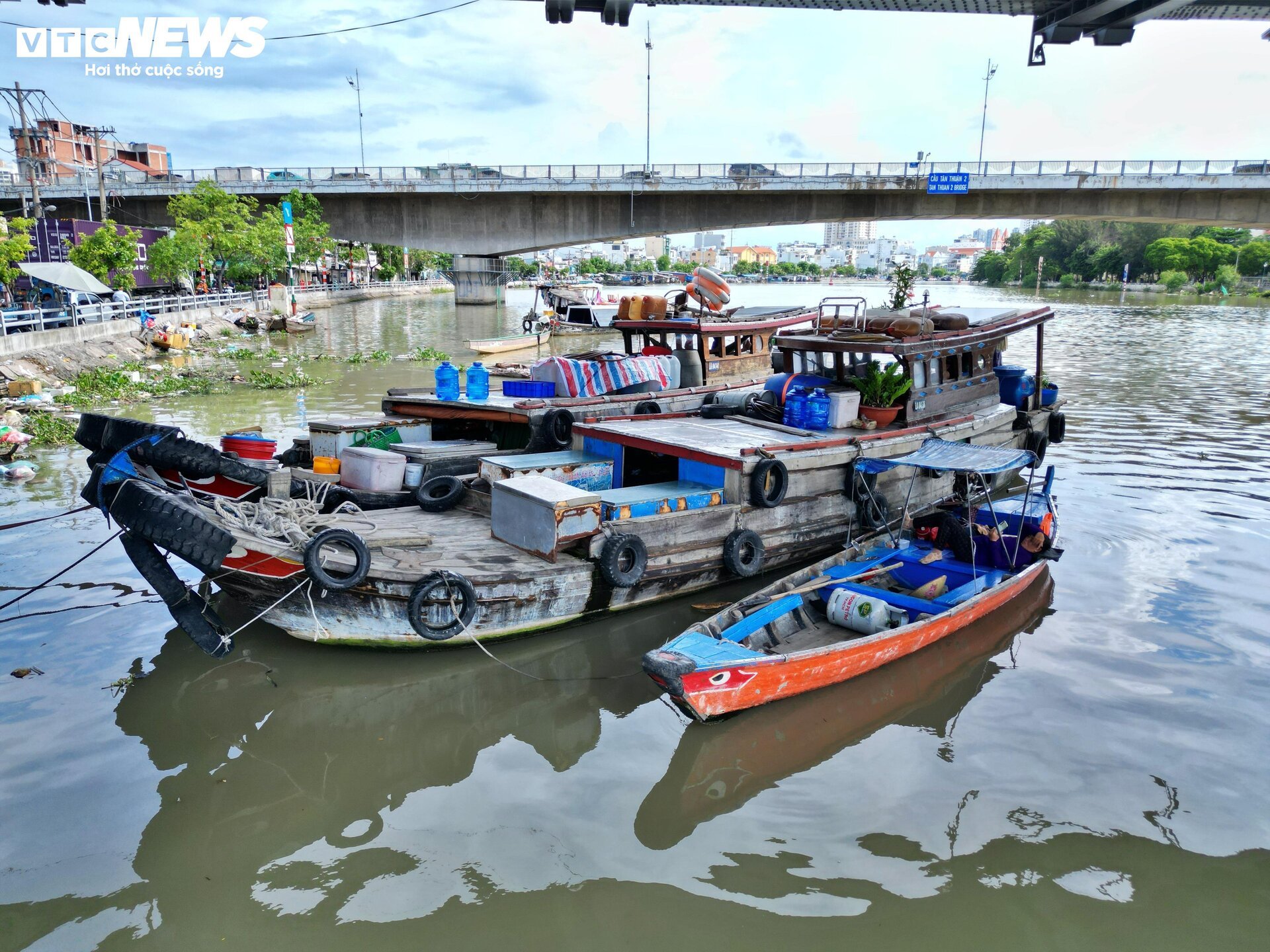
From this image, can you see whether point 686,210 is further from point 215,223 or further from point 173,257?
point 173,257

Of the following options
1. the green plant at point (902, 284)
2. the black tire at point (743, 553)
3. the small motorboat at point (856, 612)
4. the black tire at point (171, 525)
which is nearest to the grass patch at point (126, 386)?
the black tire at point (171, 525)

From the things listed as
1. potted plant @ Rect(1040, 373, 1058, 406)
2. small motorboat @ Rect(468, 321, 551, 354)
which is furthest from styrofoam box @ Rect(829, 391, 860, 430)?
small motorboat @ Rect(468, 321, 551, 354)

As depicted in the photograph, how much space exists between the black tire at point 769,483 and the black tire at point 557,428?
301cm

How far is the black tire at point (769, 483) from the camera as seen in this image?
9.02 metres

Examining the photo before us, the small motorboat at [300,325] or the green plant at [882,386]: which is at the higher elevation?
the green plant at [882,386]

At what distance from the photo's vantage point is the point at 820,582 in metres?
8.36

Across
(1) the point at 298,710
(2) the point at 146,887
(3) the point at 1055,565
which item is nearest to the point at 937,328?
(3) the point at 1055,565

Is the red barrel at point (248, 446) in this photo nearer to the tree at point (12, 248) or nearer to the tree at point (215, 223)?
the tree at point (12, 248)

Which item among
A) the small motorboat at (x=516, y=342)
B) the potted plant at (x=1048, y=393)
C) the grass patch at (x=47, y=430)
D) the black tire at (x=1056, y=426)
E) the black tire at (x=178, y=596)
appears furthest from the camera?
the small motorboat at (x=516, y=342)

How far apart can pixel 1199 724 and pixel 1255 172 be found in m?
40.0

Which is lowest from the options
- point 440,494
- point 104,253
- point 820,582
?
point 820,582

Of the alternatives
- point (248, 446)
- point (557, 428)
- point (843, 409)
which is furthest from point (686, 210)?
point (248, 446)

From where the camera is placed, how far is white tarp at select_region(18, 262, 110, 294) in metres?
25.2

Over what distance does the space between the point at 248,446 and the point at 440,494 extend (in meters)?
3.03
